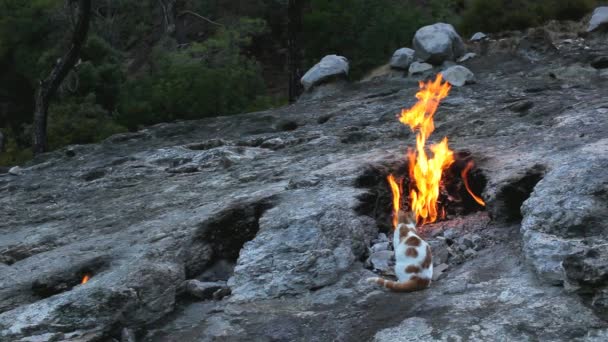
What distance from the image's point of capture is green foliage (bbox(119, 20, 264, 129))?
68.9 ft

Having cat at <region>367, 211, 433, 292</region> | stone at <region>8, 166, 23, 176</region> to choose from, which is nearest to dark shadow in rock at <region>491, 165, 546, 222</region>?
cat at <region>367, 211, 433, 292</region>

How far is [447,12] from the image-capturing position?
93.6ft

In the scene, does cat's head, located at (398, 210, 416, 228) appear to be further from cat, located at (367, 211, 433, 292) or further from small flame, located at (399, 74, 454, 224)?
small flame, located at (399, 74, 454, 224)

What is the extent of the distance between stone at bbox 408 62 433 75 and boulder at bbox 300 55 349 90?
1.45m

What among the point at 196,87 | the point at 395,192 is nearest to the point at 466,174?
the point at 395,192

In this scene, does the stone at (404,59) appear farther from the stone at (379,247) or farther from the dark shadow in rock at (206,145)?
the stone at (379,247)

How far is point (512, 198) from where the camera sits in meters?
6.82

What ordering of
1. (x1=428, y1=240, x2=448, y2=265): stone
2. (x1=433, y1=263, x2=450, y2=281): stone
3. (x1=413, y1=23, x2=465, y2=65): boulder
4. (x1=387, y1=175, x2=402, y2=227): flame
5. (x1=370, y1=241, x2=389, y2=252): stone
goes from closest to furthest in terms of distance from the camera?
(x1=433, y1=263, x2=450, y2=281): stone, (x1=428, y1=240, x2=448, y2=265): stone, (x1=370, y1=241, x2=389, y2=252): stone, (x1=387, y1=175, x2=402, y2=227): flame, (x1=413, y1=23, x2=465, y2=65): boulder

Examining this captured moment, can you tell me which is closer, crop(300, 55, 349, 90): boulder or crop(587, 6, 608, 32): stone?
crop(587, 6, 608, 32): stone

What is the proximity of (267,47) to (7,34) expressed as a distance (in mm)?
11124

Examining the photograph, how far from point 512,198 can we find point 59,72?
11987 mm

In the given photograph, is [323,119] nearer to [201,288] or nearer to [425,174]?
[425,174]

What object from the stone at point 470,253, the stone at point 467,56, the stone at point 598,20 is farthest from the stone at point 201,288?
the stone at point 598,20

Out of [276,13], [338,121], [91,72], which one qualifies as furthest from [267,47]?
[338,121]
